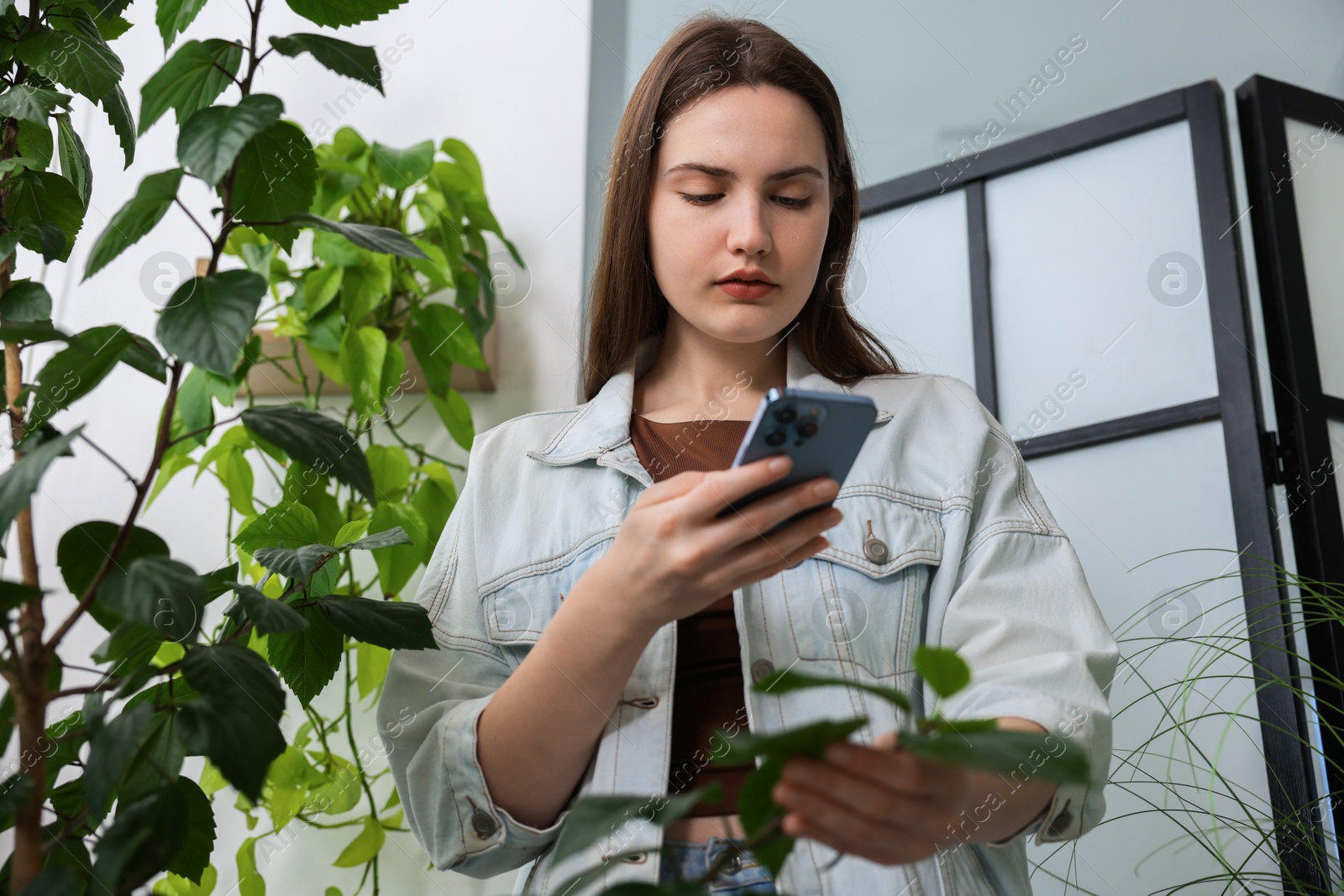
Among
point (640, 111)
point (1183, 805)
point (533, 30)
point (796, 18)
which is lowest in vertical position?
point (1183, 805)

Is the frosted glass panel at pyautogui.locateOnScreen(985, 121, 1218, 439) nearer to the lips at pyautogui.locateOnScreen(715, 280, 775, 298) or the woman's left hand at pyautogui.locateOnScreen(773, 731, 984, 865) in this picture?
the lips at pyautogui.locateOnScreen(715, 280, 775, 298)

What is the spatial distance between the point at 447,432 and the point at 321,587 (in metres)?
0.75

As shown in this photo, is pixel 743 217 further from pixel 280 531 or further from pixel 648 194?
pixel 280 531

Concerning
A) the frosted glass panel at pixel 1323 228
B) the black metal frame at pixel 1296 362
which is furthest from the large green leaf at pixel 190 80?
the frosted glass panel at pixel 1323 228

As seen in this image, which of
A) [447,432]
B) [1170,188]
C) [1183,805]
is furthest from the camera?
[1170,188]

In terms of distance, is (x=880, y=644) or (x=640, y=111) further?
(x=640, y=111)

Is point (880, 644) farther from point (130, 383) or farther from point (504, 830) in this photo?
point (130, 383)

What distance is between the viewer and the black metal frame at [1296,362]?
1398mm

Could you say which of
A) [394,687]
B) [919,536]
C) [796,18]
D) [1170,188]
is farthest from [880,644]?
[796,18]

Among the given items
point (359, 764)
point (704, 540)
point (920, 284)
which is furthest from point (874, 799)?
point (920, 284)

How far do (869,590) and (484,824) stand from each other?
0.36 meters

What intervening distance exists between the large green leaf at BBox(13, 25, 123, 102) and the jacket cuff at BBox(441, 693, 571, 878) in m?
0.55

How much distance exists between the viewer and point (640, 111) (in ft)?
3.51

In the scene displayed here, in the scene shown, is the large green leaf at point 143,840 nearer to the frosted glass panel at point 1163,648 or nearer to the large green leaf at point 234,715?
the large green leaf at point 234,715
